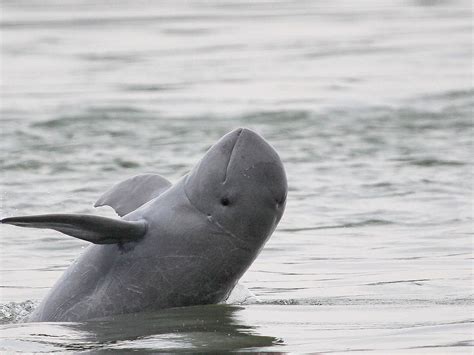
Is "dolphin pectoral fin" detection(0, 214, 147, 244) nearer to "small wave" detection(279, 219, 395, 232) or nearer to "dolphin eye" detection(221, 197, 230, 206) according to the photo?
"dolphin eye" detection(221, 197, 230, 206)

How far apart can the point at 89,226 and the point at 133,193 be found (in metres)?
1.17

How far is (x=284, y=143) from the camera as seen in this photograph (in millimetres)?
17766

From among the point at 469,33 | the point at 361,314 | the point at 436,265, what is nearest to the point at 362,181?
the point at 436,265

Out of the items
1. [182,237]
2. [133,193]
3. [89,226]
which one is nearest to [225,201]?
[182,237]

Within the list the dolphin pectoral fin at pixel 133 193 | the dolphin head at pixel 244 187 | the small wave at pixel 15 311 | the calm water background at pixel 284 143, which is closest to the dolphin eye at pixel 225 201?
the dolphin head at pixel 244 187

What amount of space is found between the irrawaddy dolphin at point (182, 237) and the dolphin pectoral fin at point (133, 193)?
0.95 ft

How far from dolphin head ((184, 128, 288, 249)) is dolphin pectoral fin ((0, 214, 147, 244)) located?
0.45m

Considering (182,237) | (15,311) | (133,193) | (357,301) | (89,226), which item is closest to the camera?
(89,226)

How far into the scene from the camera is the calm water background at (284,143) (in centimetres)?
888

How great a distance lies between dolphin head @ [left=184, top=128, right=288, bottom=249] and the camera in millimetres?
8508

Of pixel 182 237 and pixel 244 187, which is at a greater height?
pixel 244 187

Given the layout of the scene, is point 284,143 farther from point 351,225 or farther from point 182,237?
point 182,237

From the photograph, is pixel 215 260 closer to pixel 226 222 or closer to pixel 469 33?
pixel 226 222

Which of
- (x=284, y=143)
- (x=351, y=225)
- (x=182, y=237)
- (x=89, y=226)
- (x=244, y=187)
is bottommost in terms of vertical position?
(x=284, y=143)
